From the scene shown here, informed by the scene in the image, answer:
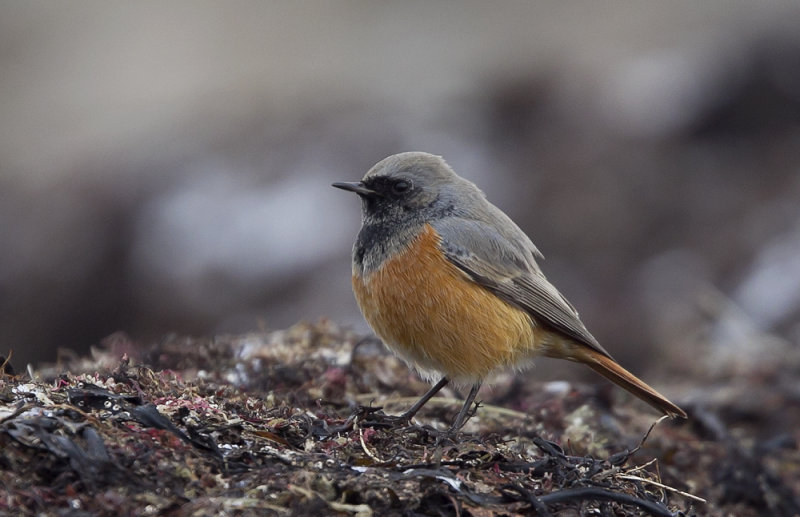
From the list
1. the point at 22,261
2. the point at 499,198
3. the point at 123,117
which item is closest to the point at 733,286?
the point at 499,198

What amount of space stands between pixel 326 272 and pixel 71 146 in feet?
27.4

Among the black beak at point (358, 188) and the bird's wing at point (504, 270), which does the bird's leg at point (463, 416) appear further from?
the black beak at point (358, 188)

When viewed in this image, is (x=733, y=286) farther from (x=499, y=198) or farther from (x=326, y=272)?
(x=326, y=272)

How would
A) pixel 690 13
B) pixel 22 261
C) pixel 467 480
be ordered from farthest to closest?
1. pixel 690 13
2. pixel 22 261
3. pixel 467 480

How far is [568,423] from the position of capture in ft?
20.1

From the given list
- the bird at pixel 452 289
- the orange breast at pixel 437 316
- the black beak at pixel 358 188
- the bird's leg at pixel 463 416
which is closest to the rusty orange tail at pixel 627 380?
the bird at pixel 452 289

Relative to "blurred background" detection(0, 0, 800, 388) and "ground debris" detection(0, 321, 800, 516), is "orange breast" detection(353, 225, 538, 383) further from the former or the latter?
"blurred background" detection(0, 0, 800, 388)

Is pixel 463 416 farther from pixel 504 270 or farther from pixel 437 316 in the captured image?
pixel 504 270

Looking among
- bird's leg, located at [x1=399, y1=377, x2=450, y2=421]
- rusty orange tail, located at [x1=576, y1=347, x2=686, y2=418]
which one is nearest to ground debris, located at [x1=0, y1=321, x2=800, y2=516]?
bird's leg, located at [x1=399, y1=377, x2=450, y2=421]

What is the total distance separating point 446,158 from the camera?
41.4 feet

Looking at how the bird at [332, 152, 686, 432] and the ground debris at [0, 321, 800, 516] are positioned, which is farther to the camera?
the bird at [332, 152, 686, 432]

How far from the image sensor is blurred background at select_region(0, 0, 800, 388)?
10.7 metres

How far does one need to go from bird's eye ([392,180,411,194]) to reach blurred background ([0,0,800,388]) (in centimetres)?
310

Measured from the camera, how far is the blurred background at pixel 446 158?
1066cm
